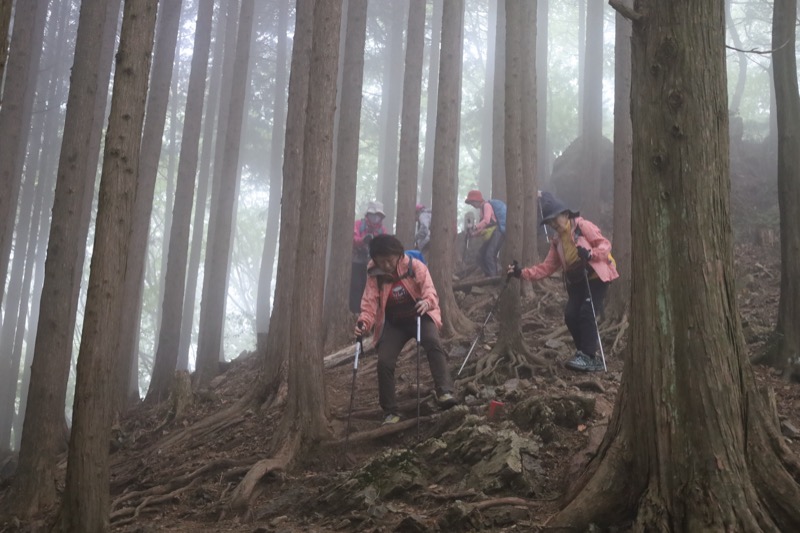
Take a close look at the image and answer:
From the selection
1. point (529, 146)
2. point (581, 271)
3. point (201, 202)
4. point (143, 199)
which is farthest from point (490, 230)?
point (201, 202)

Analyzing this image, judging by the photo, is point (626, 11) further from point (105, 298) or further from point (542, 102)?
point (542, 102)

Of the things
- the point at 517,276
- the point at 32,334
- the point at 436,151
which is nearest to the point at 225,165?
the point at 436,151

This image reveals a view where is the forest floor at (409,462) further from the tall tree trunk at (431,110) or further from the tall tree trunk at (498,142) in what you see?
the tall tree trunk at (431,110)

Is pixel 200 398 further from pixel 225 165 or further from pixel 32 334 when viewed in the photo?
pixel 32 334

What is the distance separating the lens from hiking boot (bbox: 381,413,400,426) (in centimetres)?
689

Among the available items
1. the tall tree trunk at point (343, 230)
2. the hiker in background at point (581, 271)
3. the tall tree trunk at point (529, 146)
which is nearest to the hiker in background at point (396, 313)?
the hiker in background at point (581, 271)

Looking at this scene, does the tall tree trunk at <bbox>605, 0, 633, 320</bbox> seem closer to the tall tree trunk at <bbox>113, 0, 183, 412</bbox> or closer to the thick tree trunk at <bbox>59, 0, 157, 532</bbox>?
the thick tree trunk at <bbox>59, 0, 157, 532</bbox>

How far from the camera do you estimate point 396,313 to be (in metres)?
7.17

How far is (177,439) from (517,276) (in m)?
5.05

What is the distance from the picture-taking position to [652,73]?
13.1 feet

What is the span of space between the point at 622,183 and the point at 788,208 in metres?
3.82

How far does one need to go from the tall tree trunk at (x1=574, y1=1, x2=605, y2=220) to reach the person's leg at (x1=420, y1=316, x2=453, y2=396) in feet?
31.8

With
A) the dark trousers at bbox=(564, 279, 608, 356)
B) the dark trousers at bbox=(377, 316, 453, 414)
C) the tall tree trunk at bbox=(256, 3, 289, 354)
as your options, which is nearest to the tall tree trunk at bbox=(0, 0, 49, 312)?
the dark trousers at bbox=(377, 316, 453, 414)

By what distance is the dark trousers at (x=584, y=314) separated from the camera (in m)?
7.65
